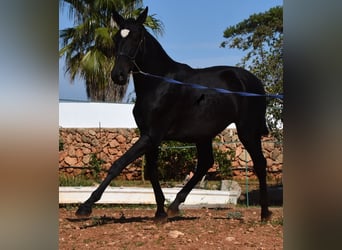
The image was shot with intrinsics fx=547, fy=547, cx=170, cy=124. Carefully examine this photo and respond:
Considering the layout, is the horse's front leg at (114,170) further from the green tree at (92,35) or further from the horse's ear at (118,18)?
the horse's ear at (118,18)

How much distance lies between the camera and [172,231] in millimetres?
3846

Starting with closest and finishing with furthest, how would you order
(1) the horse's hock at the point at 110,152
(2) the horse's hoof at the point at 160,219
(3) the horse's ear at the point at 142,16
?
(3) the horse's ear at the point at 142,16
(2) the horse's hoof at the point at 160,219
(1) the horse's hock at the point at 110,152

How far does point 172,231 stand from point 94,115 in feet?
4.09

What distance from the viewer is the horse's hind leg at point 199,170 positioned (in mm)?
4211

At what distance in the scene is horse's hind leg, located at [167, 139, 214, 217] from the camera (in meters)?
4.21

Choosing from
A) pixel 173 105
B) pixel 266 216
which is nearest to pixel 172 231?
pixel 266 216

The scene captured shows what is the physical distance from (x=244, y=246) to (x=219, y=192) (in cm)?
125

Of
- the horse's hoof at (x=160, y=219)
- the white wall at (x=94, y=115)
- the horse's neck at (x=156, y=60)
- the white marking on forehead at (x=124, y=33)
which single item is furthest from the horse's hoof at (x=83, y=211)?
the white marking on forehead at (x=124, y=33)

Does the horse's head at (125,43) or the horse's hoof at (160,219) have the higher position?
the horse's head at (125,43)

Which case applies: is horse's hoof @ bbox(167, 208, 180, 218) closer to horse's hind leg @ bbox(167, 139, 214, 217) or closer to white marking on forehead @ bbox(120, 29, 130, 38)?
horse's hind leg @ bbox(167, 139, 214, 217)

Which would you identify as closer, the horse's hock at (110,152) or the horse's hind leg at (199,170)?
the horse's hind leg at (199,170)

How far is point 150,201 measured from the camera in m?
4.47
